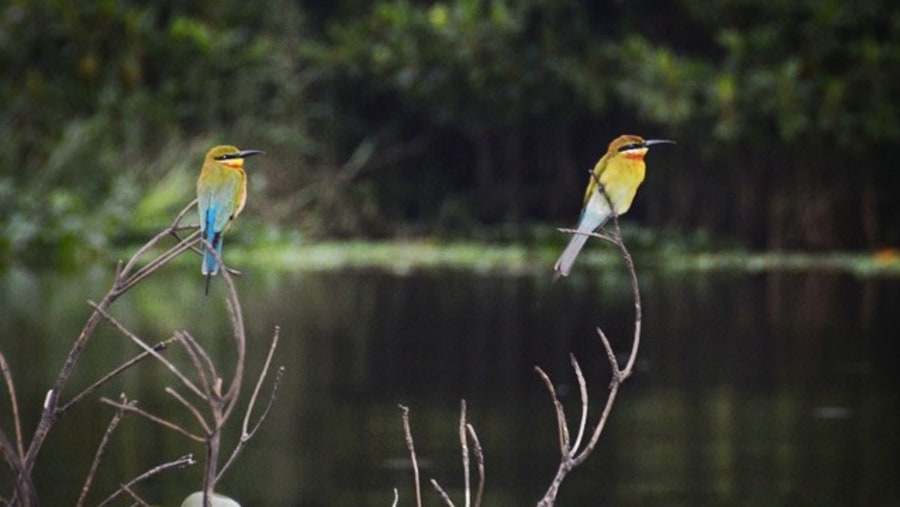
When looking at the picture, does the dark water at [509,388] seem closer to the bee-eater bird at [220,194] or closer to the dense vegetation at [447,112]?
the dense vegetation at [447,112]

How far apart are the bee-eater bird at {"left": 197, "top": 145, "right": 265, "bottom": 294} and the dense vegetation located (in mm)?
18201

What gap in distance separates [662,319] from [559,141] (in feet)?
31.0

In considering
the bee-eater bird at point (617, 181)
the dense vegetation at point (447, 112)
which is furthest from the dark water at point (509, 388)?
the bee-eater bird at point (617, 181)

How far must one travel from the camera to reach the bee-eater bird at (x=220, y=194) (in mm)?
2658

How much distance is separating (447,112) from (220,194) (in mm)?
20957

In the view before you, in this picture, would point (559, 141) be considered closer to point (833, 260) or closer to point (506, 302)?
point (833, 260)

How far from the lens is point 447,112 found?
77.5ft

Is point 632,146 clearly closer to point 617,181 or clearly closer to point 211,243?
point 617,181

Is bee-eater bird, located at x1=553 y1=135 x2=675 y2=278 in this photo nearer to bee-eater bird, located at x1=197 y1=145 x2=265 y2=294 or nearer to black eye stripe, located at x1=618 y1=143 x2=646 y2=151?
black eye stripe, located at x1=618 y1=143 x2=646 y2=151

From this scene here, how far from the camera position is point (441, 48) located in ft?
75.2

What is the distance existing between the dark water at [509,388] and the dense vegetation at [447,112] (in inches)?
107

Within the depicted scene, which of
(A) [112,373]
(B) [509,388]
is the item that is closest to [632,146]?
(A) [112,373]

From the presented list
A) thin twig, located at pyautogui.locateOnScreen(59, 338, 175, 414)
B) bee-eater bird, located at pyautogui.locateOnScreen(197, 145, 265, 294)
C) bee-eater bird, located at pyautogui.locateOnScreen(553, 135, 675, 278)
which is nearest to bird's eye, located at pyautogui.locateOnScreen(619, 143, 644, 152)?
bee-eater bird, located at pyautogui.locateOnScreen(553, 135, 675, 278)

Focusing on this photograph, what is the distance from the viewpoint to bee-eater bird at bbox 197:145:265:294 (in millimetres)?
2658
